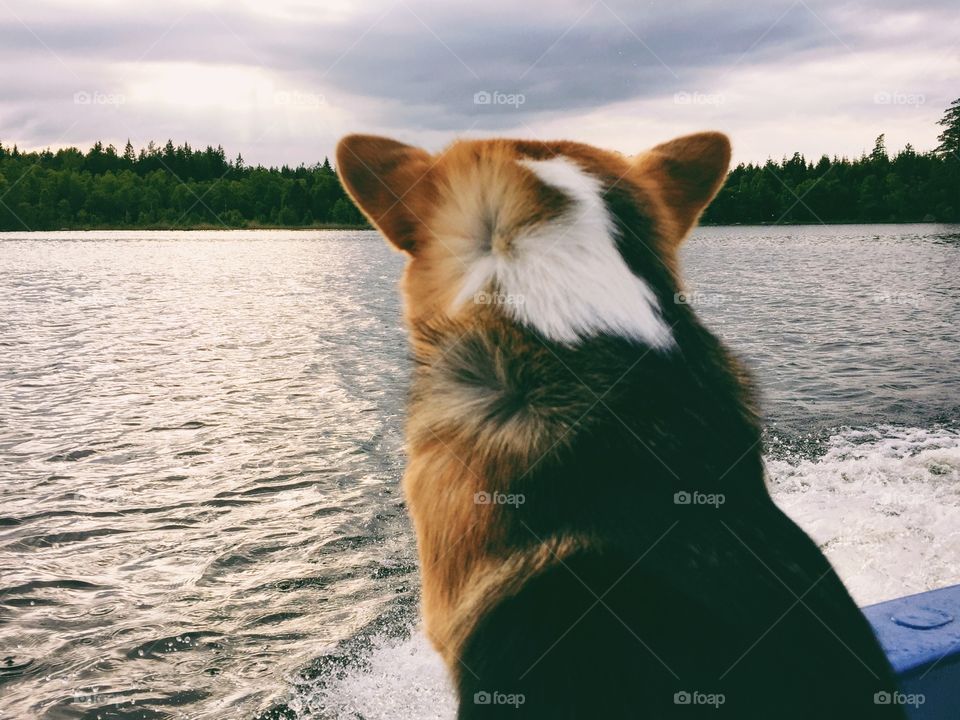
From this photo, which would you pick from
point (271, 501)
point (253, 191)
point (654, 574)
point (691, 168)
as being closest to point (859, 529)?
point (691, 168)

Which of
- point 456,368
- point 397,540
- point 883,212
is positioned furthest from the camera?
point 883,212

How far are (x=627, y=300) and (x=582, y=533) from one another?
689mm

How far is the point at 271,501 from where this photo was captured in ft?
39.5

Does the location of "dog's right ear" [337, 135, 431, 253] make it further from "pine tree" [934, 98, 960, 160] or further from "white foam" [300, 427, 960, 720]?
"pine tree" [934, 98, 960, 160]

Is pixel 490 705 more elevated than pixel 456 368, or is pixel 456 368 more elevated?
pixel 456 368

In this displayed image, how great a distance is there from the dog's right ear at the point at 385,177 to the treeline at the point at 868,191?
109 m

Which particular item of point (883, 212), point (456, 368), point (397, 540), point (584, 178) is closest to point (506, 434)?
point (456, 368)

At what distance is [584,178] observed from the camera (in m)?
2.48

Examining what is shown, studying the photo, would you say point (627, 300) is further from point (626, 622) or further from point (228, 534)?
point (228, 534)

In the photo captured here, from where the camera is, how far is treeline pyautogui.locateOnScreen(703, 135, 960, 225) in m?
110

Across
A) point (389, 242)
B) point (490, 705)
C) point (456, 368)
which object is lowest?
point (490, 705)

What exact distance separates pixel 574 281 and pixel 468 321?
35 centimetres

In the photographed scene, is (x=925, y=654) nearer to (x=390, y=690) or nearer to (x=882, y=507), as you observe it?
(x=390, y=690)

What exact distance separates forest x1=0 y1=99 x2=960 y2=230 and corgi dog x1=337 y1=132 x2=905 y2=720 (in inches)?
2544
